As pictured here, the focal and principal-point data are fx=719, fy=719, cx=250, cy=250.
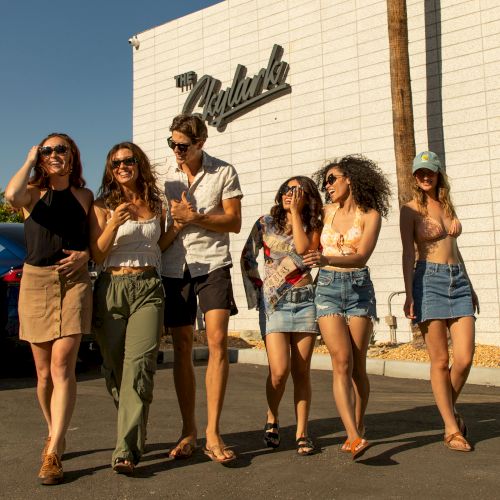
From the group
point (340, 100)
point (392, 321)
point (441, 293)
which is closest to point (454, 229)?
Result: point (441, 293)

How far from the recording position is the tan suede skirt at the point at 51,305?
13.7 ft

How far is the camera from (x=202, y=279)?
4691mm

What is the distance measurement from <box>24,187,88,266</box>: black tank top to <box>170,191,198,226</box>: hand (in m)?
0.59

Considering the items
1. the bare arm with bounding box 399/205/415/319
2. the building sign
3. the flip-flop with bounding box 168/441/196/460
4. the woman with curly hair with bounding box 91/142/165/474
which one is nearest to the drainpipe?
the building sign

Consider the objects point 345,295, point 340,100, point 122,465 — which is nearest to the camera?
point 122,465

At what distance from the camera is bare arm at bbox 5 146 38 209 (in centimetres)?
412

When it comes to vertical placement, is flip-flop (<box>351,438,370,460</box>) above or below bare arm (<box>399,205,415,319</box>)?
below

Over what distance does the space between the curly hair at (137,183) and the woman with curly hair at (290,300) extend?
906 millimetres

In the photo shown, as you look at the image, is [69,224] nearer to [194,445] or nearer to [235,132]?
[194,445]

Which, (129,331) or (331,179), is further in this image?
(331,179)

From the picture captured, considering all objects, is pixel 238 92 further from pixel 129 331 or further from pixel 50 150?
pixel 129 331

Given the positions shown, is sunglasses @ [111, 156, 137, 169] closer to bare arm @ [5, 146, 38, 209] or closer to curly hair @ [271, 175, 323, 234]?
bare arm @ [5, 146, 38, 209]

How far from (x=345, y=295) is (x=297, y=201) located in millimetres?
710

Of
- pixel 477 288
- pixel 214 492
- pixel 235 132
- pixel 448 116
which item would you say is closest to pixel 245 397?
pixel 214 492
